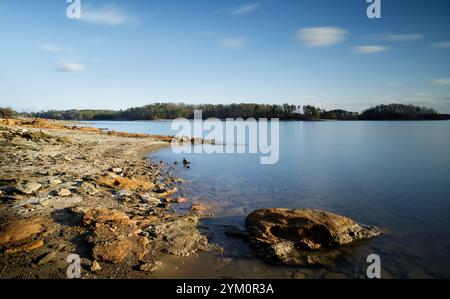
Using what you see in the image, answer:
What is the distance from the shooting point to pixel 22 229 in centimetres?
649

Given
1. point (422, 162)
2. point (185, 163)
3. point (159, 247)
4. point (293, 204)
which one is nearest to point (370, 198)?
point (293, 204)

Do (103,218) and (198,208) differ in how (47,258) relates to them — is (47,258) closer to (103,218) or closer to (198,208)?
(103,218)

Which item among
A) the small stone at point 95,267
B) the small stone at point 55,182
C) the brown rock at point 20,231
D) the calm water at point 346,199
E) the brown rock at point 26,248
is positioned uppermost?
the small stone at point 55,182

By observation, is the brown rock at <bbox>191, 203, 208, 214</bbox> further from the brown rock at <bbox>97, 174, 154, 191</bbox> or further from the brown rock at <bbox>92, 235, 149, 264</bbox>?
the brown rock at <bbox>92, 235, 149, 264</bbox>

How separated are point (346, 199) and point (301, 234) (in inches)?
232

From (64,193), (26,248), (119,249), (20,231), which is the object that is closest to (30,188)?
(64,193)

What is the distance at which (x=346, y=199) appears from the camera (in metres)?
12.2

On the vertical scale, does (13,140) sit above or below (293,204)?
above

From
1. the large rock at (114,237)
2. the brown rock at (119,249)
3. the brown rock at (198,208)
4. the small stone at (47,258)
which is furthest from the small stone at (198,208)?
the small stone at (47,258)

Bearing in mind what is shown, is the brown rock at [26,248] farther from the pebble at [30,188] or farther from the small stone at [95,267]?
the pebble at [30,188]

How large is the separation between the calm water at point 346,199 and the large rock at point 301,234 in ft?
1.12

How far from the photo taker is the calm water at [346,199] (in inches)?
250

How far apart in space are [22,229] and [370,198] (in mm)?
13010

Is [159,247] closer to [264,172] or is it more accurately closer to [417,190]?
[264,172]
